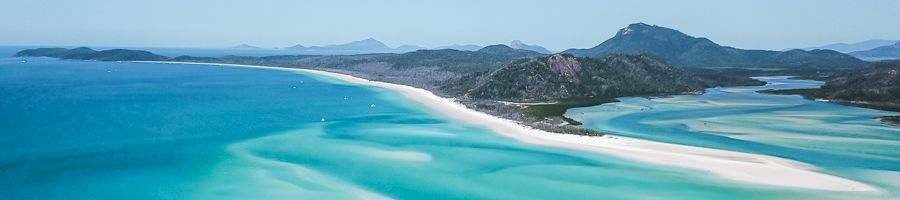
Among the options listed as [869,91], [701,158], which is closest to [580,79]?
[869,91]

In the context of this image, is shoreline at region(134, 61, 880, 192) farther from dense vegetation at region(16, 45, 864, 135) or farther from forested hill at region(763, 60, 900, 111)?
forested hill at region(763, 60, 900, 111)

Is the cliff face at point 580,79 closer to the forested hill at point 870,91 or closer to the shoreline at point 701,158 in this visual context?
the forested hill at point 870,91

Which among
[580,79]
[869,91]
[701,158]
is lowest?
[701,158]

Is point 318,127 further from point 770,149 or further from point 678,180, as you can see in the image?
point 770,149

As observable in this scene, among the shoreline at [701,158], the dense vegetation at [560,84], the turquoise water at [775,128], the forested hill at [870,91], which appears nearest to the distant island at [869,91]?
the forested hill at [870,91]

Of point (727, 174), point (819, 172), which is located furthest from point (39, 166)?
point (819, 172)

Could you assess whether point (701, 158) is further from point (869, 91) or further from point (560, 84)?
point (869, 91)
